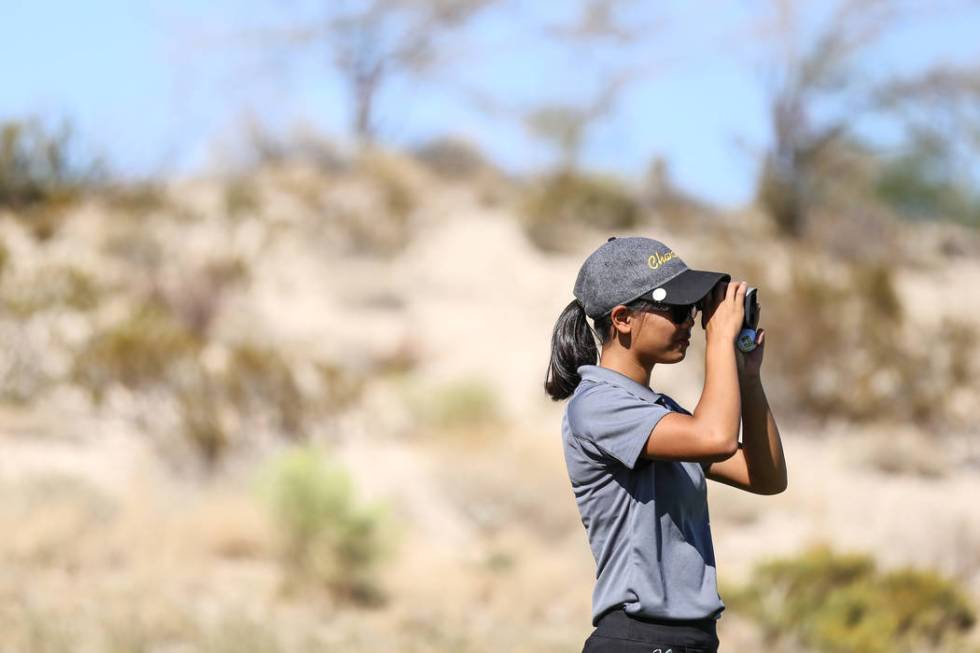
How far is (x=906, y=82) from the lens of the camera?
25312 millimetres

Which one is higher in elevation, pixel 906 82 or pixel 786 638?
pixel 906 82

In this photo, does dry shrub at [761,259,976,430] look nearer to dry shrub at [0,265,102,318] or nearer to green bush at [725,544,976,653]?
green bush at [725,544,976,653]

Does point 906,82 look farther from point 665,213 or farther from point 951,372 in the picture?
point 951,372

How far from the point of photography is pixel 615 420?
282cm

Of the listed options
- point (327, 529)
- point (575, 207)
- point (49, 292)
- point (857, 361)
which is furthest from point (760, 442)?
point (575, 207)

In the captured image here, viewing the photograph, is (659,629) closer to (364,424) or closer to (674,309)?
(674,309)

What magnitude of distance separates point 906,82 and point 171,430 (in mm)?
17437

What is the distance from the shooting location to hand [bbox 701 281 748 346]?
9.12 ft

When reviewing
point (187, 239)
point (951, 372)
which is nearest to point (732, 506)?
point (951, 372)

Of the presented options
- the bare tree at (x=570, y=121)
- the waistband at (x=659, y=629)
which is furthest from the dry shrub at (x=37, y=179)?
the waistband at (x=659, y=629)

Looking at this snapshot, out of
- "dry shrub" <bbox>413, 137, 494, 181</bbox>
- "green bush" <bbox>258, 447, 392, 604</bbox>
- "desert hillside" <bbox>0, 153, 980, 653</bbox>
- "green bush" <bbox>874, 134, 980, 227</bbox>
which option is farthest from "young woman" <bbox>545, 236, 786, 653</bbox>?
"dry shrub" <bbox>413, 137, 494, 181</bbox>

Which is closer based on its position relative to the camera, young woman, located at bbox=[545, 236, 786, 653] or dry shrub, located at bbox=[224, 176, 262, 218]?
young woman, located at bbox=[545, 236, 786, 653]

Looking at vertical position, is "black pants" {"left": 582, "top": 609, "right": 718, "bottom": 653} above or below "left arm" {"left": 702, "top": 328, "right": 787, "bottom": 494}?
below

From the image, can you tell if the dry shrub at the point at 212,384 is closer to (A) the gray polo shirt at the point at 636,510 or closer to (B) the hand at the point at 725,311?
(A) the gray polo shirt at the point at 636,510
